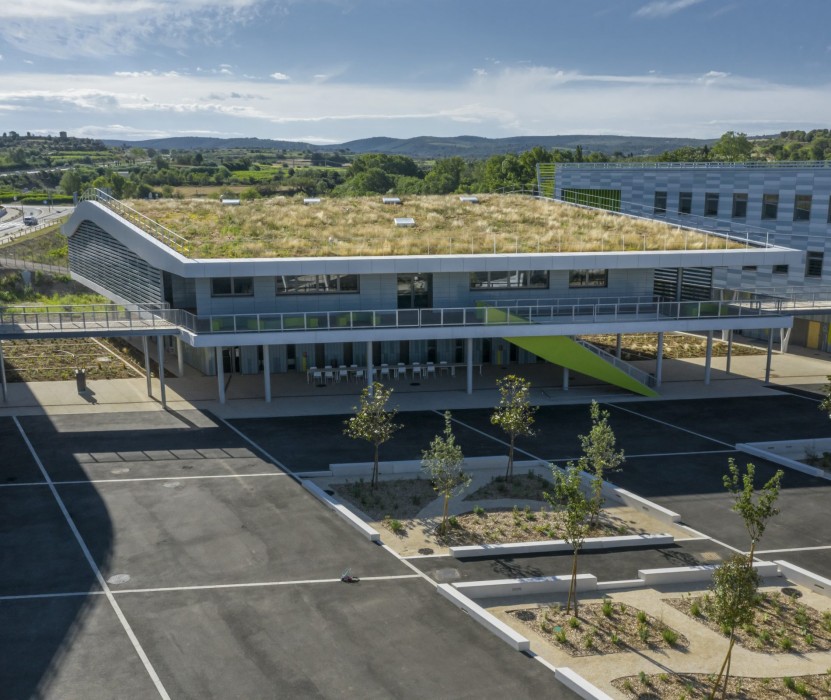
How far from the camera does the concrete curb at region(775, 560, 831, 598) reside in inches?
735

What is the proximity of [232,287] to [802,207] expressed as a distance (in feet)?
100

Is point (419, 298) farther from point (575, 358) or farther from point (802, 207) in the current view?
point (802, 207)

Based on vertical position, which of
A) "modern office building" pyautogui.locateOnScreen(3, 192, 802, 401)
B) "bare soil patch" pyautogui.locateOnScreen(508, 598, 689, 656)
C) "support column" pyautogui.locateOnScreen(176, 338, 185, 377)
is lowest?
"bare soil patch" pyautogui.locateOnScreen(508, 598, 689, 656)

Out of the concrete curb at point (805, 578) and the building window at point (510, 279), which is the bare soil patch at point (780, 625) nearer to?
the concrete curb at point (805, 578)

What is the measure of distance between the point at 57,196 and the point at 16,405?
124040 mm

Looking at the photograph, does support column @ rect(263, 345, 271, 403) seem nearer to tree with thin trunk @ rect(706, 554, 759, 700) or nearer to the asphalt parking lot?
the asphalt parking lot

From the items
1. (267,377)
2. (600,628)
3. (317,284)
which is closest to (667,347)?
(317,284)

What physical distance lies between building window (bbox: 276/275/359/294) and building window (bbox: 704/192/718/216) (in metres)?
25.0

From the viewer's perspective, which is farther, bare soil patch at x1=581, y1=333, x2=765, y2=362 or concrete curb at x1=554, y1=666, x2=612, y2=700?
bare soil patch at x1=581, y1=333, x2=765, y2=362

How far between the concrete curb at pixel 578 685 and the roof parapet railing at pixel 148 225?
23793 mm

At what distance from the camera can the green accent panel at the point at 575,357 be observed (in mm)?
33750

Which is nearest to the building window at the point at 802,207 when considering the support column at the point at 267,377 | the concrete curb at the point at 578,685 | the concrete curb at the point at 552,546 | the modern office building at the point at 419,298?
the modern office building at the point at 419,298

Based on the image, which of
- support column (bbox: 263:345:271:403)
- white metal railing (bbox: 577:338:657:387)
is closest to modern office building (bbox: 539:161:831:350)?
white metal railing (bbox: 577:338:657:387)

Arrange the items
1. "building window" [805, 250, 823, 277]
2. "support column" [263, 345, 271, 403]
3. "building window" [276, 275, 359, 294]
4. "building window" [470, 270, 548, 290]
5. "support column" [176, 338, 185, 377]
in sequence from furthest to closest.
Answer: "building window" [805, 250, 823, 277] < "support column" [176, 338, 185, 377] < "building window" [470, 270, 548, 290] < "building window" [276, 275, 359, 294] < "support column" [263, 345, 271, 403]
